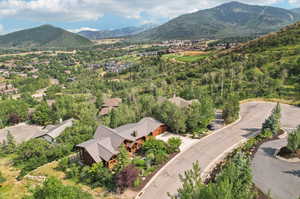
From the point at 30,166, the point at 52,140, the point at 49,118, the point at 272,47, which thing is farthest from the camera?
the point at 272,47

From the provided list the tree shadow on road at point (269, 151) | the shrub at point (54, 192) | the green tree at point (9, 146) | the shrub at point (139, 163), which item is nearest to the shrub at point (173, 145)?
the shrub at point (139, 163)

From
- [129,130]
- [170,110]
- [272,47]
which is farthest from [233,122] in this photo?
[272,47]

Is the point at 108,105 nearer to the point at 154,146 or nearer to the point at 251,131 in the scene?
the point at 154,146

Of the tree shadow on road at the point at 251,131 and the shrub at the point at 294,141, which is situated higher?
the shrub at the point at 294,141

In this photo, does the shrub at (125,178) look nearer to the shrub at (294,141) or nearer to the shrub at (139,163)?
the shrub at (139,163)

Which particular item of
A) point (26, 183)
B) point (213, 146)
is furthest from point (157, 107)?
point (26, 183)

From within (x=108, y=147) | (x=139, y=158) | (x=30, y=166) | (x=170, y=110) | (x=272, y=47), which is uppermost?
(x=272, y=47)

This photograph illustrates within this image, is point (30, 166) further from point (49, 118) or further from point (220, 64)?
point (220, 64)
